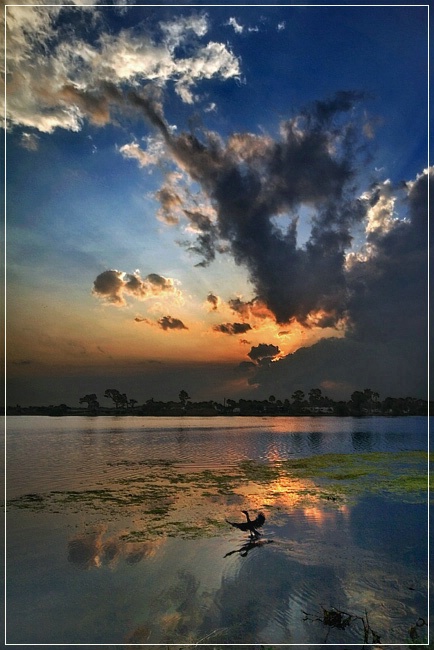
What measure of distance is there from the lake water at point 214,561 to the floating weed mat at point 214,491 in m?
0.12

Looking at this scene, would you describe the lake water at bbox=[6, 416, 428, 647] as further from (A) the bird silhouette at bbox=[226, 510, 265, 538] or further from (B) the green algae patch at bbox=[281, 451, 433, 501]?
(A) the bird silhouette at bbox=[226, 510, 265, 538]

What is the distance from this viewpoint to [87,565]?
13.1 metres

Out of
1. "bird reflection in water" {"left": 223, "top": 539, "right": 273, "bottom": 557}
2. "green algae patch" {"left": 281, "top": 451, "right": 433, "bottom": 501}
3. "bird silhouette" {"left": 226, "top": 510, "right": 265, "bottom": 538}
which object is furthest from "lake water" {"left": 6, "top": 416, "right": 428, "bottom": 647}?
"bird silhouette" {"left": 226, "top": 510, "right": 265, "bottom": 538}

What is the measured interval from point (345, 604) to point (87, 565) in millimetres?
7845

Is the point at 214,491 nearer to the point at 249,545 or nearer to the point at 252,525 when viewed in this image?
the point at 252,525

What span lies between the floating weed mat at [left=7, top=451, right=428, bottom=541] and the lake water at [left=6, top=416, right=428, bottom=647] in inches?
4.6

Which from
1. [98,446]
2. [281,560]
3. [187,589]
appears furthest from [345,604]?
[98,446]

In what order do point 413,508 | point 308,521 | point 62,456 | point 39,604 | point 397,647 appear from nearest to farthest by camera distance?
1. point 397,647
2. point 39,604
3. point 308,521
4. point 413,508
5. point 62,456

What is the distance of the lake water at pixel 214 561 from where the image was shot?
955 centimetres

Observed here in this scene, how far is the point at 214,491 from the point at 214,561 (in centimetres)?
1000

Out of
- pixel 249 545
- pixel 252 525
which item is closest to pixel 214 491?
pixel 252 525

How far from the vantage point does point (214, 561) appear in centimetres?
1284

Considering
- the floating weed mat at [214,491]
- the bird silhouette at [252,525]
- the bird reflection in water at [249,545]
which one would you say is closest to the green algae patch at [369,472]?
the floating weed mat at [214,491]

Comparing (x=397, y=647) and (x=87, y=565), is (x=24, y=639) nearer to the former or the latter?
(x=87, y=565)
